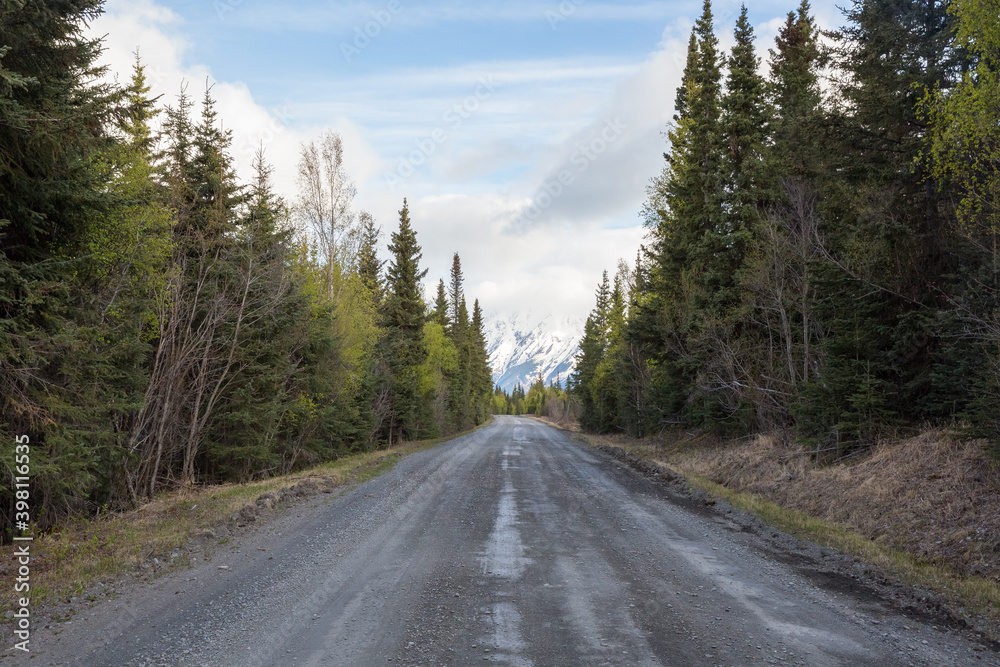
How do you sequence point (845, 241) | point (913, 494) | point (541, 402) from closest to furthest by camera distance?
point (913, 494)
point (845, 241)
point (541, 402)

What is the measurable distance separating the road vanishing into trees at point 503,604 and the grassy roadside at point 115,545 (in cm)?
62

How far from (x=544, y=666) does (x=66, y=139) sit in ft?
25.5

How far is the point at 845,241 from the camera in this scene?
1265 centimetres

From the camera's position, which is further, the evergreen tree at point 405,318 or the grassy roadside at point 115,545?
the evergreen tree at point 405,318

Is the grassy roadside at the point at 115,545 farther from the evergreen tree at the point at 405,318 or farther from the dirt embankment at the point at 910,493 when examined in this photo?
the evergreen tree at the point at 405,318

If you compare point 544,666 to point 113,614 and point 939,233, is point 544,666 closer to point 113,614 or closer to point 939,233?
point 113,614

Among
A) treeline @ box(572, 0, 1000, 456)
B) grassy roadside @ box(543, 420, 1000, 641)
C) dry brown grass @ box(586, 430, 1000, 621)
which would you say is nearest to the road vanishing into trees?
grassy roadside @ box(543, 420, 1000, 641)

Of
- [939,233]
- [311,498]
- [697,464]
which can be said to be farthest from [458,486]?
[939,233]

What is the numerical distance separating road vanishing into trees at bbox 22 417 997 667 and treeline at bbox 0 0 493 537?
9.78 ft

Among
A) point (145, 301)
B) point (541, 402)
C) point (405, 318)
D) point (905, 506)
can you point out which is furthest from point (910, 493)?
point (541, 402)

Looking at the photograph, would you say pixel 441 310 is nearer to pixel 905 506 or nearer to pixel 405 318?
pixel 405 318

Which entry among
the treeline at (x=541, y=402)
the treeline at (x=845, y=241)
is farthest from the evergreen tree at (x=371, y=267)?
the treeline at (x=541, y=402)

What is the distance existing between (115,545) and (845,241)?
1548 cm

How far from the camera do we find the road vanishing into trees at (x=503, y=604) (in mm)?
3867
